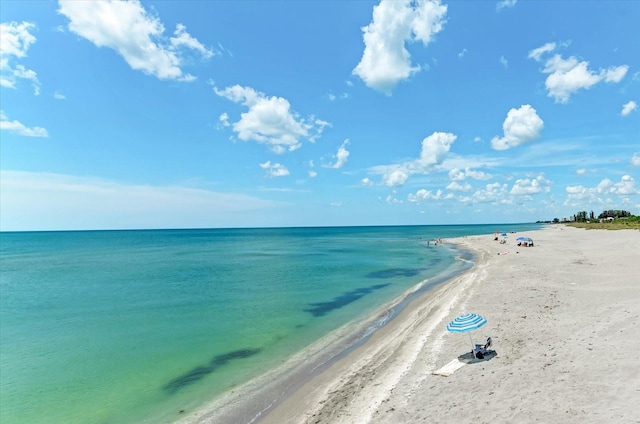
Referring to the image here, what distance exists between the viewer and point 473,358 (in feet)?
47.1

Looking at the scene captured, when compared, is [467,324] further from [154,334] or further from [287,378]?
[154,334]

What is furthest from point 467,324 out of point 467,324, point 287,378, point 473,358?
point 287,378

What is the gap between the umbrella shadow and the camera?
14102 millimetres

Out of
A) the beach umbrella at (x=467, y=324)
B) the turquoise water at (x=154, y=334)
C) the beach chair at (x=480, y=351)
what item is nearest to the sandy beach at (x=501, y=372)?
the beach chair at (x=480, y=351)

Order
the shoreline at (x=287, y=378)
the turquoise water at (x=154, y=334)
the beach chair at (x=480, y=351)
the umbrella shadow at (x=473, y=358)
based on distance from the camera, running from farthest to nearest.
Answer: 1. the turquoise water at (x=154, y=334)
2. the beach chair at (x=480, y=351)
3. the umbrella shadow at (x=473, y=358)
4. the shoreline at (x=287, y=378)

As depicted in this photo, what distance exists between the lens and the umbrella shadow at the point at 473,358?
1410cm

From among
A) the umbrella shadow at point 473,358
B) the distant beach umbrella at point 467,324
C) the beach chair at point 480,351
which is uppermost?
the distant beach umbrella at point 467,324

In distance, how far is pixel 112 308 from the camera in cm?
3312

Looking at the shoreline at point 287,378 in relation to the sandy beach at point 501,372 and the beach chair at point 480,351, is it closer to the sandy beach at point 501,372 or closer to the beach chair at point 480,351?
the sandy beach at point 501,372

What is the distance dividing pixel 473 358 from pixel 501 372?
1701 millimetres

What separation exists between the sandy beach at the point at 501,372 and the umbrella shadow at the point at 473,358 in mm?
168

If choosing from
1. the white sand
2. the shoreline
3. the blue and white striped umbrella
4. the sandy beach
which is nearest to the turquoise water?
the shoreline

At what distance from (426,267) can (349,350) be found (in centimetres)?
3841

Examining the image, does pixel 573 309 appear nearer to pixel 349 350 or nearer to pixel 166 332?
pixel 349 350
